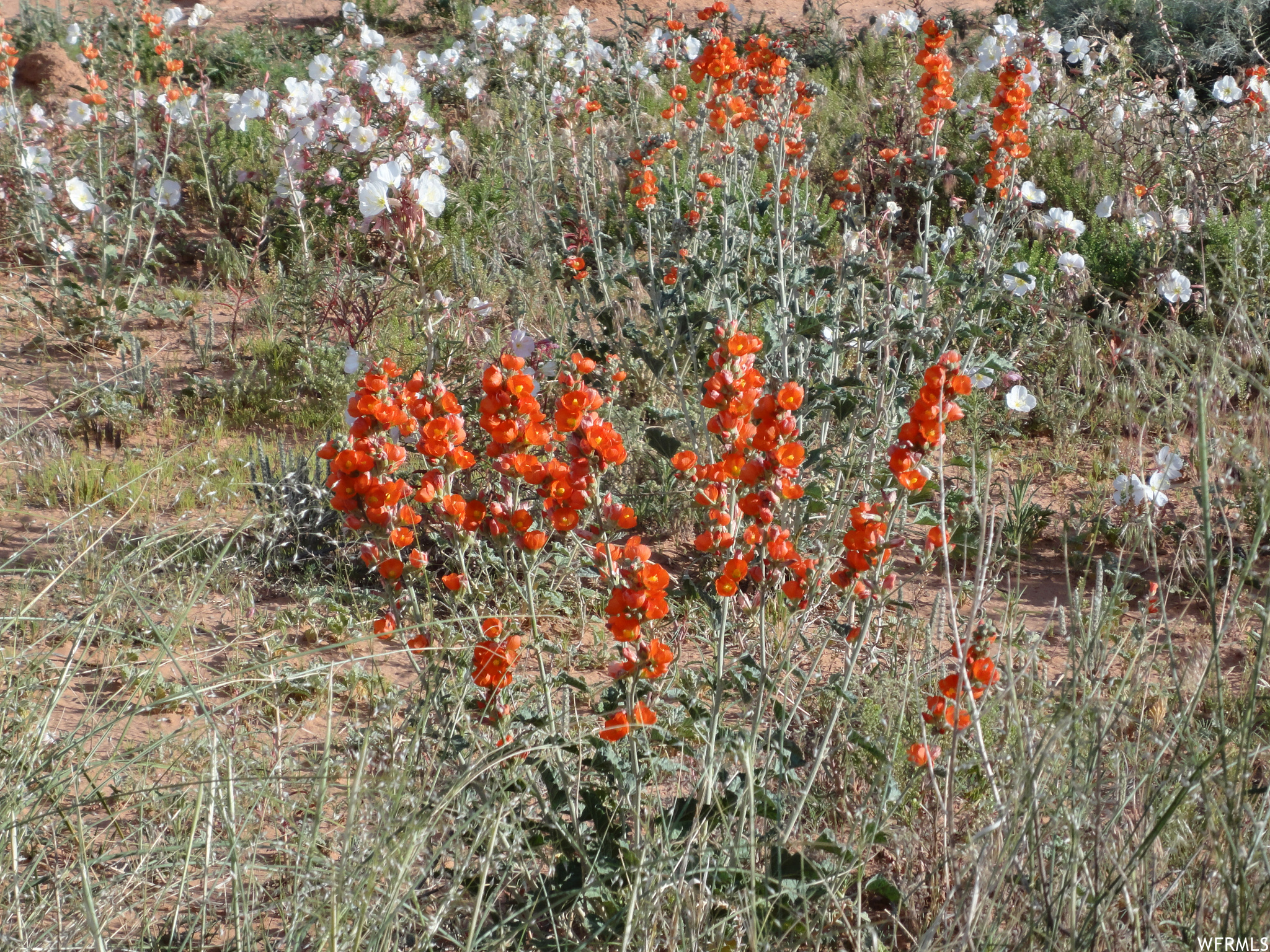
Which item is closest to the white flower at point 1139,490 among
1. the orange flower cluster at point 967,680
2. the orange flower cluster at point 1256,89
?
the orange flower cluster at point 967,680

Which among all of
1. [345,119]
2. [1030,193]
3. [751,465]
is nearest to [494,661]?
[751,465]

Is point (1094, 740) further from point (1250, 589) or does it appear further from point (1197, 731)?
point (1250, 589)

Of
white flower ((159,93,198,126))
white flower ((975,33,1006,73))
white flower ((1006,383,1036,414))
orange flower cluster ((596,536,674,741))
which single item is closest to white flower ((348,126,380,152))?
white flower ((159,93,198,126))

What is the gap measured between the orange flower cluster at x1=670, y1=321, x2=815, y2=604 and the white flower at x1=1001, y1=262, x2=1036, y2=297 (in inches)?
97.2

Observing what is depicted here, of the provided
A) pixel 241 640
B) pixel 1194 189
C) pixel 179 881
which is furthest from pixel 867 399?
pixel 1194 189

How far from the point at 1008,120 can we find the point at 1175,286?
1671mm

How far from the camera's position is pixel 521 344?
3.31 meters

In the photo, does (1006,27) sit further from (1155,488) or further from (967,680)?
(967,680)

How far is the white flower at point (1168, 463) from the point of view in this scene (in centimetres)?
292

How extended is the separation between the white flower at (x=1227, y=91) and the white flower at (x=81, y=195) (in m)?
5.72

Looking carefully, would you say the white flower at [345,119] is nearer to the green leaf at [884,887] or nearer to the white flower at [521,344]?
the white flower at [521,344]

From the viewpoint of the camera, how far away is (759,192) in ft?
16.7

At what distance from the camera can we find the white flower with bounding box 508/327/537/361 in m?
3.26

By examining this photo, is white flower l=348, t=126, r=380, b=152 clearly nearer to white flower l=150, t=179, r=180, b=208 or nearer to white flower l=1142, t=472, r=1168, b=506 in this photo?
white flower l=150, t=179, r=180, b=208
